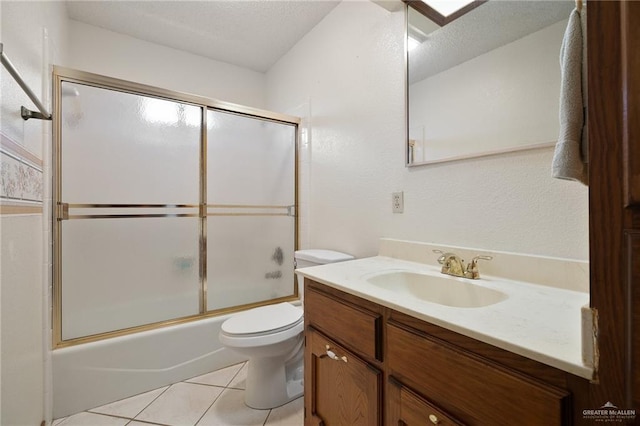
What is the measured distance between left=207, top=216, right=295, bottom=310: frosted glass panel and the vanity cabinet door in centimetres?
118

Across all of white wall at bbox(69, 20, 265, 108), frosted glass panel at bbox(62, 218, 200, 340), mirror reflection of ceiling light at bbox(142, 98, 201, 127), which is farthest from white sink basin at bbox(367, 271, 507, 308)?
white wall at bbox(69, 20, 265, 108)

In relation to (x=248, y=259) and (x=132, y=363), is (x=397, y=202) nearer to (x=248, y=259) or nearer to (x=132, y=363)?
(x=248, y=259)

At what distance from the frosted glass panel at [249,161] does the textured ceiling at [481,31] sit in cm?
127

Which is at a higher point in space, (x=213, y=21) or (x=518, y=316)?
(x=213, y=21)

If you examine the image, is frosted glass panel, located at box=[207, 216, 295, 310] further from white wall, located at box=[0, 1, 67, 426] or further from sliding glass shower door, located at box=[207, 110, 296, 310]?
white wall, located at box=[0, 1, 67, 426]

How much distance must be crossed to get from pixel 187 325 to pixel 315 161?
1.48 m

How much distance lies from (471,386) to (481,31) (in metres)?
1.33

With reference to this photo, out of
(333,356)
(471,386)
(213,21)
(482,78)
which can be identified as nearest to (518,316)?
(471,386)

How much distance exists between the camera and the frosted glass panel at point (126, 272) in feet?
5.21

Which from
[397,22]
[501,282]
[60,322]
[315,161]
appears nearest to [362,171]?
[315,161]

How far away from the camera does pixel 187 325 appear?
1.85 m

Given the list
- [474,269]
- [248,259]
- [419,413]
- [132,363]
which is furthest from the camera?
[248,259]

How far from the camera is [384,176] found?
1.54 m

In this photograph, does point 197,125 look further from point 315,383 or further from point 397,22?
point 315,383
